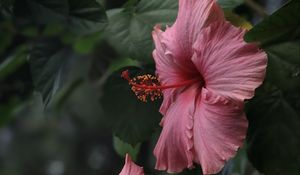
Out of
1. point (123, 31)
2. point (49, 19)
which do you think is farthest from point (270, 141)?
point (49, 19)

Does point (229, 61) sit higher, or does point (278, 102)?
point (229, 61)

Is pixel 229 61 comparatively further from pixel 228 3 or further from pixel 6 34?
pixel 6 34

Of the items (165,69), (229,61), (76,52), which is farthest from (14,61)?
(229,61)

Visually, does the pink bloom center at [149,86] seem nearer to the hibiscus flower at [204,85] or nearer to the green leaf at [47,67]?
the hibiscus flower at [204,85]

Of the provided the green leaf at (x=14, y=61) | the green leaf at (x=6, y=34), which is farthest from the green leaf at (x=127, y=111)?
the green leaf at (x=6, y=34)

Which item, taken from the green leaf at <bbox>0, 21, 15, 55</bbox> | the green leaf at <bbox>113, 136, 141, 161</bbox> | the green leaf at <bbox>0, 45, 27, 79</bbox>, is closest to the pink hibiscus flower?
the green leaf at <bbox>113, 136, 141, 161</bbox>

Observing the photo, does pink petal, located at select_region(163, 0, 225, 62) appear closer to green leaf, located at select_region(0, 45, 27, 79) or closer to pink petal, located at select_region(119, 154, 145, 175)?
pink petal, located at select_region(119, 154, 145, 175)

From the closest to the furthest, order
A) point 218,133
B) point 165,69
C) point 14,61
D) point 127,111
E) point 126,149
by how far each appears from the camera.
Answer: point 218,133 < point 165,69 < point 127,111 < point 126,149 < point 14,61

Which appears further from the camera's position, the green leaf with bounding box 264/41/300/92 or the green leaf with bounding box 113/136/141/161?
the green leaf with bounding box 113/136/141/161
